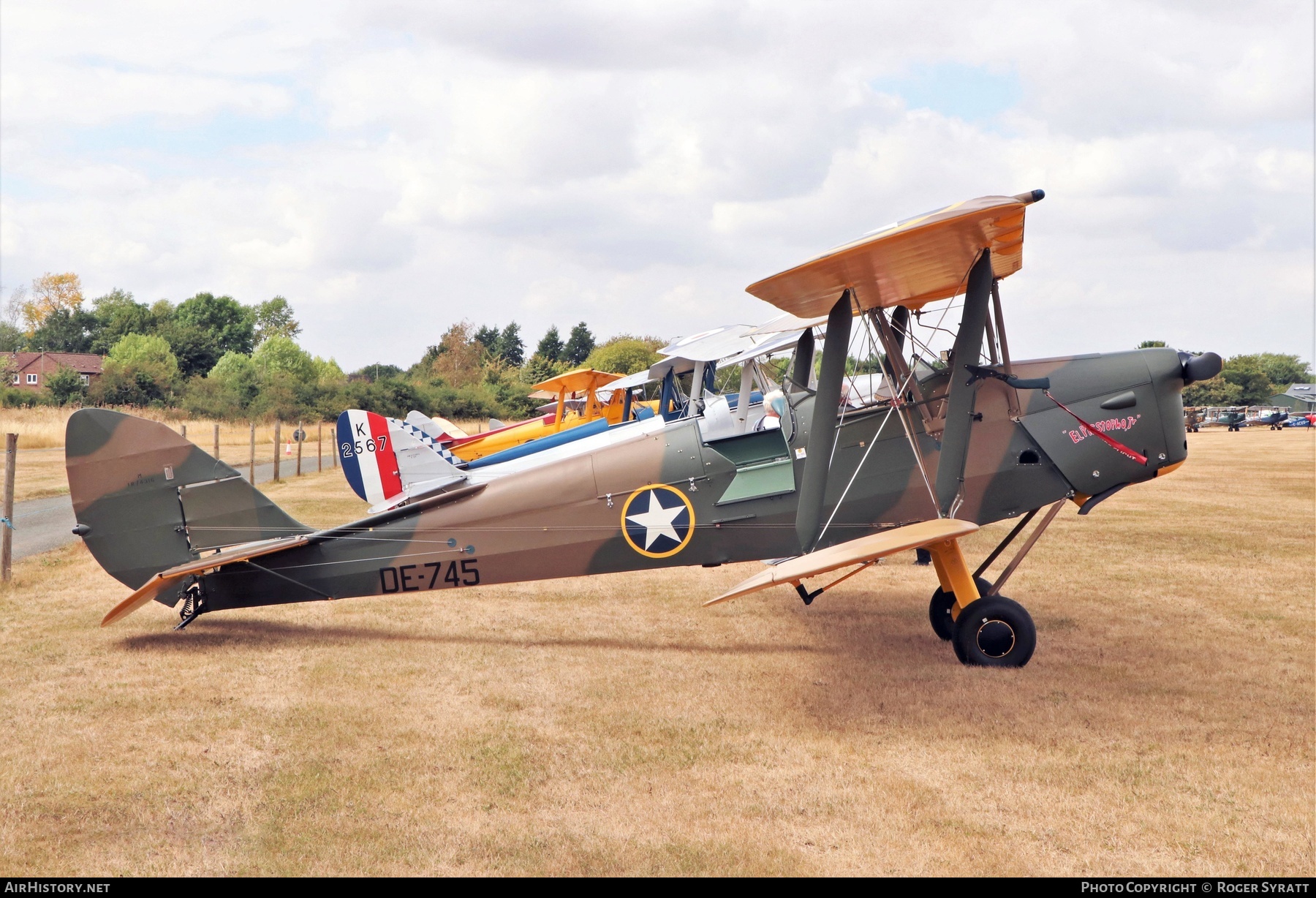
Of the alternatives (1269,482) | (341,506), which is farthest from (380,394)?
(1269,482)

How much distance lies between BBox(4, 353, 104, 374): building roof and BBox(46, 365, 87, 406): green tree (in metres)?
31.6

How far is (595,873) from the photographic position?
376cm

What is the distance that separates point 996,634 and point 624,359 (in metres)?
62.4

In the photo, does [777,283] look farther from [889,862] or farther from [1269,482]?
[1269,482]

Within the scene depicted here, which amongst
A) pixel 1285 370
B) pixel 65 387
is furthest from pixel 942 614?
pixel 1285 370

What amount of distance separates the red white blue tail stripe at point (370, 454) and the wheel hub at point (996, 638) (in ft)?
31.7

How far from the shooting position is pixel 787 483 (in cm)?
702

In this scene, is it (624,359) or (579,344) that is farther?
(579,344)

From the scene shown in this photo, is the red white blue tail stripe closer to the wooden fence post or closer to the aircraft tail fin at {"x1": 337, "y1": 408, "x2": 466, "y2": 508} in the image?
the aircraft tail fin at {"x1": 337, "y1": 408, "x2": 466, "y2": 508}

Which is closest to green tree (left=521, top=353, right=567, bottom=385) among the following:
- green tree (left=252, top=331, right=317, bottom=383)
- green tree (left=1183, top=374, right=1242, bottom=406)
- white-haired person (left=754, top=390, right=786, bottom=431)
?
green tree (left=252, top=331, right=317, bottom=383)

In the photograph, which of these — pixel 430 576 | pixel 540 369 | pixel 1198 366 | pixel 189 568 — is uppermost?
pixel 540 369

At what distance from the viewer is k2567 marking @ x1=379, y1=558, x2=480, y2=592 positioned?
23.6 feet

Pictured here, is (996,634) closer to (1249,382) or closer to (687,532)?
(687,532)

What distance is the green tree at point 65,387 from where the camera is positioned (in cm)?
4488
